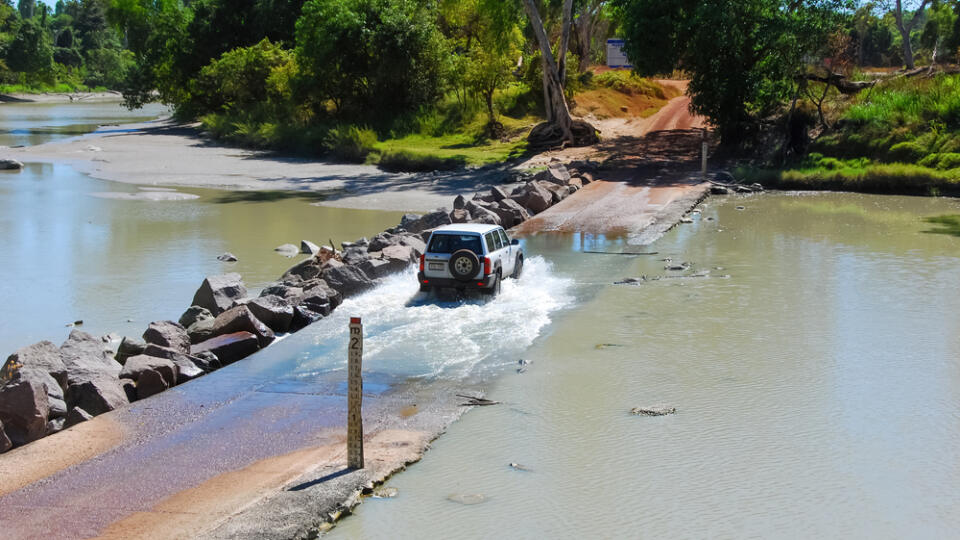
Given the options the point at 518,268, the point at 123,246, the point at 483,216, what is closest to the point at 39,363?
the point at 518,268

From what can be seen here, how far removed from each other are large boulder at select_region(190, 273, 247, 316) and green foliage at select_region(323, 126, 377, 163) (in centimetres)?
3028

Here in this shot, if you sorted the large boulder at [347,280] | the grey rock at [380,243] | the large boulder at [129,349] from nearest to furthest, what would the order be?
the large boulder at [129,349]
the large boulder at [347,280]
the grey rock at [380,243]

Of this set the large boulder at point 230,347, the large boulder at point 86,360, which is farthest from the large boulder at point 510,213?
the large boulder at point 86,360

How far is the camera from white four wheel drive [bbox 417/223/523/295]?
1902 cm

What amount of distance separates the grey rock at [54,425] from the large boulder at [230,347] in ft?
10.4

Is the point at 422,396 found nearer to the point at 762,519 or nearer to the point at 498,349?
the point at 498,349

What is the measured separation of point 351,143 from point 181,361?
3619 centimetres

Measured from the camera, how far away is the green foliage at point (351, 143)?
4975cm

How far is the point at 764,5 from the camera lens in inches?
1545

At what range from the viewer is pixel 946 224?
2995 cm

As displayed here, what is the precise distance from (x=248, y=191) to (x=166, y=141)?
2452cm

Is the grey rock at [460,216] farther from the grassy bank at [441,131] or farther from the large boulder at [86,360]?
the grassy bank at [441,131]

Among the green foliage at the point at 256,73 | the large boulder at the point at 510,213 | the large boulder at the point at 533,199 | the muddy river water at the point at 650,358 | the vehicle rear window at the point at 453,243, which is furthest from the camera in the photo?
the green foliage at the point at 256,73

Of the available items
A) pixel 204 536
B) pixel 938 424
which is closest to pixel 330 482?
pixel 204 536
